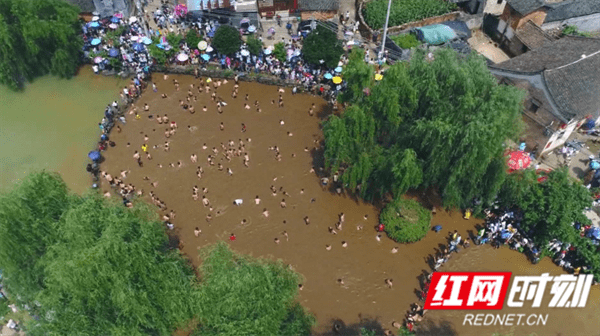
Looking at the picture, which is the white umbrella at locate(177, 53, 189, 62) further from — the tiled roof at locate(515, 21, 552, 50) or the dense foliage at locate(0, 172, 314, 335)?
the tiled roof at locate(515, 21, 552, 50)

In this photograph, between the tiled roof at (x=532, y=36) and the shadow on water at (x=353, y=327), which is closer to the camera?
the shadow on water at (x=353, y=327)

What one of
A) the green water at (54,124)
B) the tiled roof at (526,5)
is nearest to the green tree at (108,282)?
the green water at (54,124)

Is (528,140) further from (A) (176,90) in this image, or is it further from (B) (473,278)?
(A) (176,90)

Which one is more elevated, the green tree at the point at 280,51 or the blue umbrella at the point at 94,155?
the green tree at the point at 280,51

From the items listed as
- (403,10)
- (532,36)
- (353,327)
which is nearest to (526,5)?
(532,36)

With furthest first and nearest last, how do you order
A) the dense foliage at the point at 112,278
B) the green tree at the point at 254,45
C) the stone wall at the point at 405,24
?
the stone wall at the point at 405,24, the green tree at the point at 254,45, the dense foliage at the point at 112,278

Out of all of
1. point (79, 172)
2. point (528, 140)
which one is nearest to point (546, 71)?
point (528, 140)

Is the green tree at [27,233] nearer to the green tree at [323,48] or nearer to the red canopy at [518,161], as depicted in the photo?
the green tree at [323,48]
